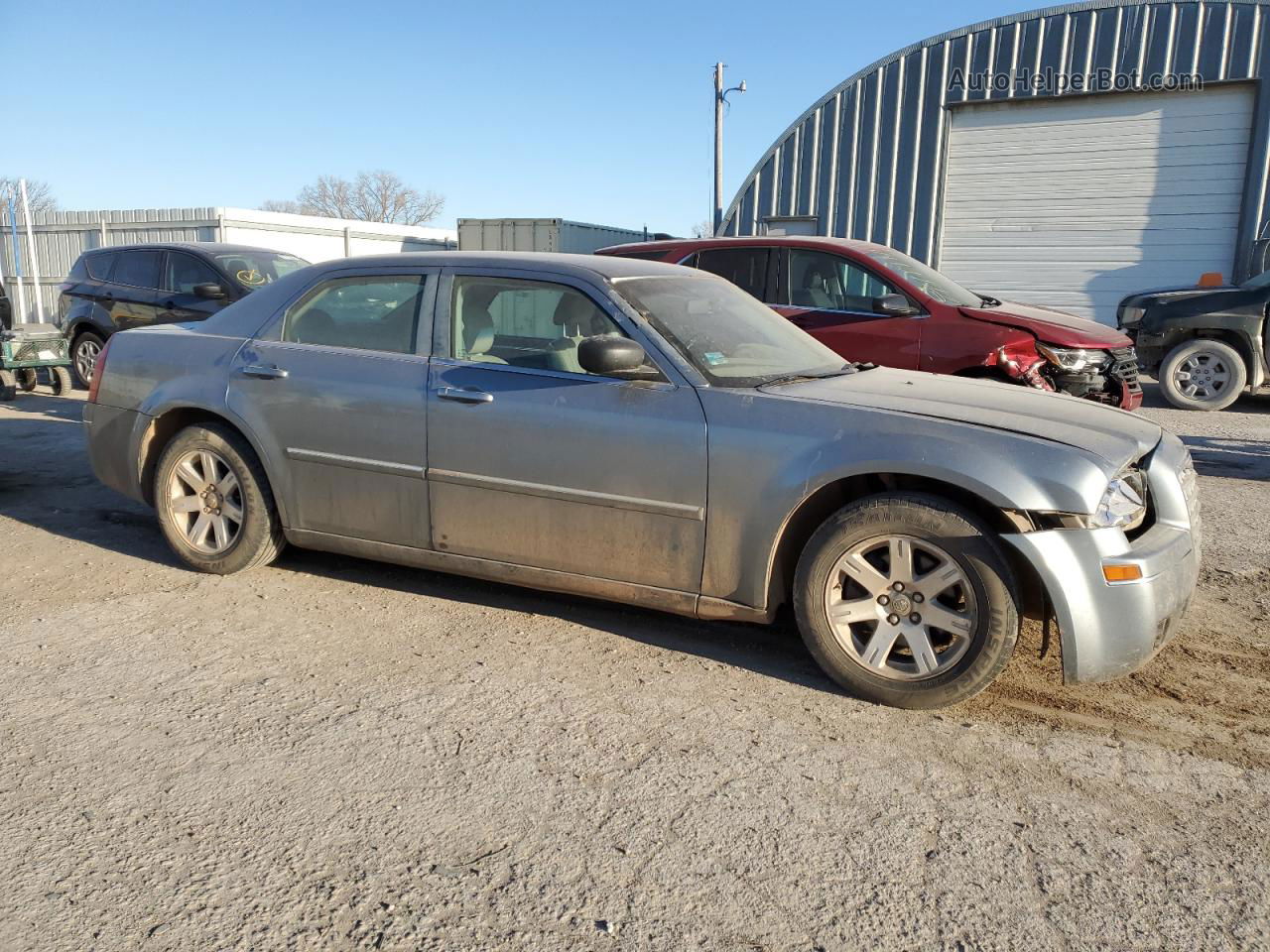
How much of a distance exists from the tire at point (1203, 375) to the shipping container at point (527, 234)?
1314cm

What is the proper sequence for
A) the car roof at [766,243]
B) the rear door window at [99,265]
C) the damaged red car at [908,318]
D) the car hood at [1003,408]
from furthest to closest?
the rear door window at [99,265]
the car roof at [766,243]
the damaged red car at [908,318]
the car hood at [1003,408]

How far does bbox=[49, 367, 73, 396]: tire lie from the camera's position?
37.7 ft

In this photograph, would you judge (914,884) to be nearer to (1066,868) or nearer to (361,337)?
(1066,868)

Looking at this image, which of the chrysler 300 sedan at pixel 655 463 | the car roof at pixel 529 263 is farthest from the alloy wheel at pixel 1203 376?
the car roof at pixel 529 263

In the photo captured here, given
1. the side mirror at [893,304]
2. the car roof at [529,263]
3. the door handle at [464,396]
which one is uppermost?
the car roof at [529,263]

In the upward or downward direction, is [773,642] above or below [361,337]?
below

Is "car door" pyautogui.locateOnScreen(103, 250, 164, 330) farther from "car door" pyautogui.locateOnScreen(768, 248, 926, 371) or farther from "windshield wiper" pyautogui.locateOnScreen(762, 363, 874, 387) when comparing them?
"windshield wiper" pyautogui.locateOnScreen(762, 363, 874, 387)

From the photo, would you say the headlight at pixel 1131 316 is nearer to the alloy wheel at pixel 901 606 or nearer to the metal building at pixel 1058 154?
the metal building at pixel 1058 154

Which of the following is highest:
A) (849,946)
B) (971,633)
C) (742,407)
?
(742,407)

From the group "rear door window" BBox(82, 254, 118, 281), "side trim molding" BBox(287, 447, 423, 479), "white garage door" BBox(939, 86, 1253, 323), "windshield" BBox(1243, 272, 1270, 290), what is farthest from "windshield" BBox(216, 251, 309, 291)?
"white garage door" BBox(939, 86, 1253, 323)

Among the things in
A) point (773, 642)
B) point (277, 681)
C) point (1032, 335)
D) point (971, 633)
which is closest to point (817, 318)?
point (1032, 335)

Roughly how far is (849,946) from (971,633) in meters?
1.40

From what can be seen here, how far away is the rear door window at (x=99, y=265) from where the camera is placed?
11.9m

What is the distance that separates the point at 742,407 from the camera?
383cm
